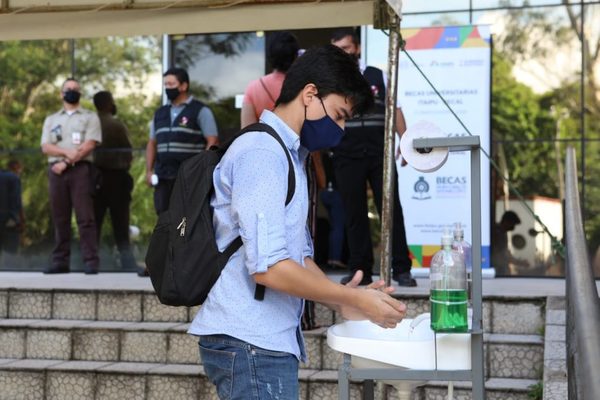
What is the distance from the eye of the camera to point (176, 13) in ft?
17.3

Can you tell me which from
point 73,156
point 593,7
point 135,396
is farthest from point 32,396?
point 593,7

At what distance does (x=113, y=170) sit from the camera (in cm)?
913

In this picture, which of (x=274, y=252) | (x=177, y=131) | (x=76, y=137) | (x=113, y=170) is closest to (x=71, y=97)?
(x=76, y=137)

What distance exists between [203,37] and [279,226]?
680 centimetres

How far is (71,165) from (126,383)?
9.62 ft

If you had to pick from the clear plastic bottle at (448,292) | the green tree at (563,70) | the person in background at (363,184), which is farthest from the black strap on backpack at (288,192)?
the green tree at (563,70)

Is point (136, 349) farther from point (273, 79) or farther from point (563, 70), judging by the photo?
point (563, 70)

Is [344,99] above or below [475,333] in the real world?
above

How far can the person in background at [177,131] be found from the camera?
24.4 ft

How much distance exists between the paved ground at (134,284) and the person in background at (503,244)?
310mm

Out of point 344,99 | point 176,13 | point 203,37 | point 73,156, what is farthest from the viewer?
point 203,37

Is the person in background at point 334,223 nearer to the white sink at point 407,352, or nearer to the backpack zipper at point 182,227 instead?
the white sink at point 407,352

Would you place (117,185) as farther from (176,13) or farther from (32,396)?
(176,13)

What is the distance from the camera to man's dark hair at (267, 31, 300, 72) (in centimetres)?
598
